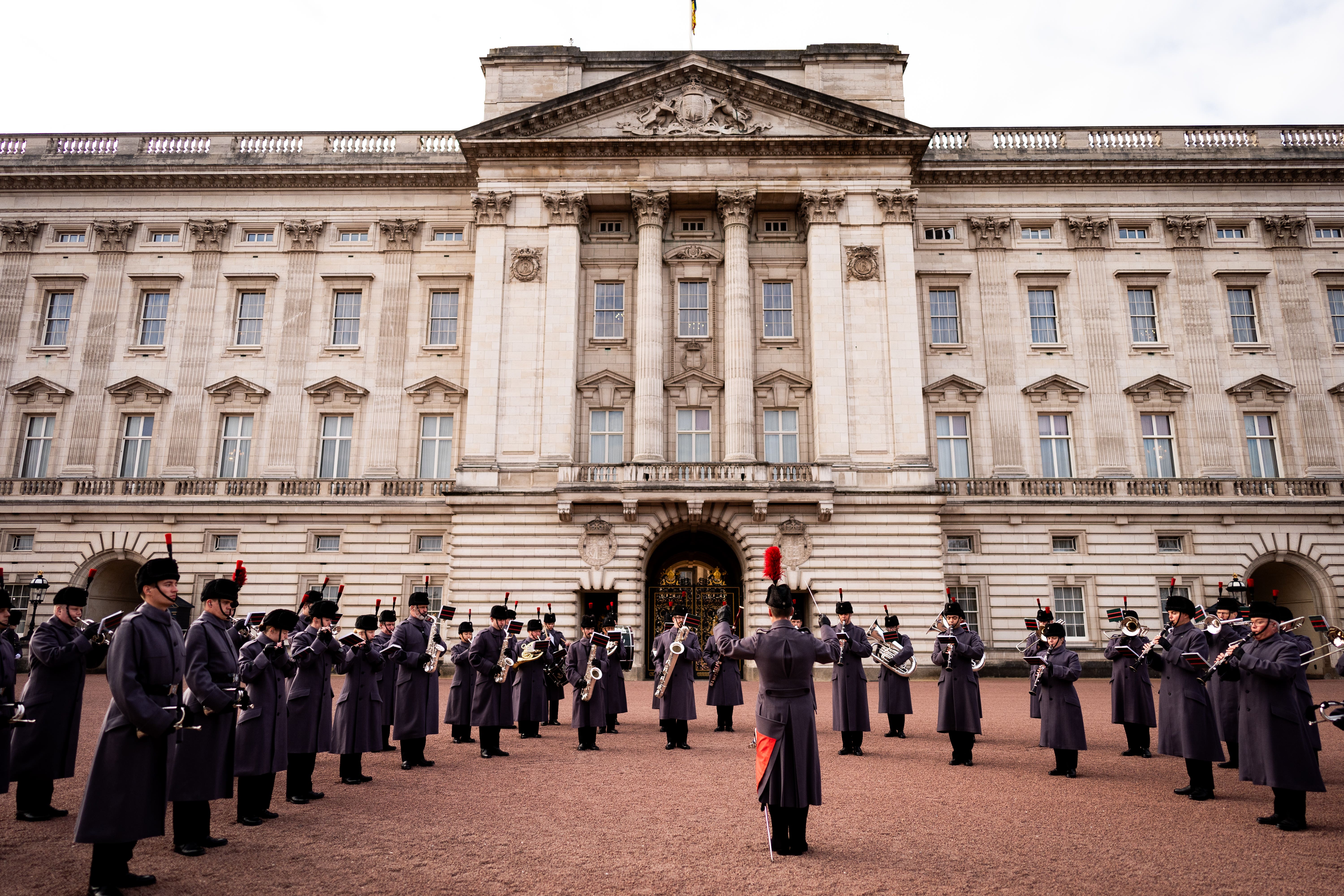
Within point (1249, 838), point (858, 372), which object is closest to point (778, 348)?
point (858, 372)

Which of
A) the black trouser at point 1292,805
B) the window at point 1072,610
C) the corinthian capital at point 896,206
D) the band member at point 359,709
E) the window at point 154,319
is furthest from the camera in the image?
the window at point 154,319

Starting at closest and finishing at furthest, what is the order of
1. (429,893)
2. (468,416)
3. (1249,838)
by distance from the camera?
(429,893) < (1249,838) < (468,416)

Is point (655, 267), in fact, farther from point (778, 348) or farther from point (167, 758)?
point (167, 758)

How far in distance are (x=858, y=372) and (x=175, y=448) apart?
24.9 meters

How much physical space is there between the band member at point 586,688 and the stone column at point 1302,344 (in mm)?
28997

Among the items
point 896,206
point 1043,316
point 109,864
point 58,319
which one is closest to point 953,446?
point 1043,316

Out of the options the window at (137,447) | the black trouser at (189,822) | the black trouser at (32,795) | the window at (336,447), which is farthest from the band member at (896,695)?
the window at (137,447)

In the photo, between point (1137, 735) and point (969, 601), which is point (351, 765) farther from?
point (969, 601)

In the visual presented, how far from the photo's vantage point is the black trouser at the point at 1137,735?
13695 millimetres

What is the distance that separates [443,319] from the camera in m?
33.4

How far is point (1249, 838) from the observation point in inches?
329

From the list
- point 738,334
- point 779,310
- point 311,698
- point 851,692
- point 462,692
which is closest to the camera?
point 311,698

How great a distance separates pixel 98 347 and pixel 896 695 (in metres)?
32.2

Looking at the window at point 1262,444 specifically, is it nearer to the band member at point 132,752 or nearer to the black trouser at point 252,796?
the black trouser at point 252,796
